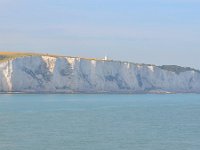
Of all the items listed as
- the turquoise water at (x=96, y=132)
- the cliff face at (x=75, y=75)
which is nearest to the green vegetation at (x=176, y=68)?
the cliff face at (x=75, y=75)

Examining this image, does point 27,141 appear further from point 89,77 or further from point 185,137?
point 89,77

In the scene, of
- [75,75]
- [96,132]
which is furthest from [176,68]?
[96,132]

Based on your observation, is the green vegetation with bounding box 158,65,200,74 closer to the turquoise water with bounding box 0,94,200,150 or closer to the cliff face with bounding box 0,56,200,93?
the cliff face with bounding box 0,56,200,93

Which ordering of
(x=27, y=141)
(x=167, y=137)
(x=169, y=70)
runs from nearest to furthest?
(x=27, y=141), (x=167, y=137), (x=169, y=70)

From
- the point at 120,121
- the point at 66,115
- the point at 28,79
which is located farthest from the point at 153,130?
the point at 28,79

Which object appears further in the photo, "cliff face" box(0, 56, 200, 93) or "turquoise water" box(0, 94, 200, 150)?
"cliff face" box(0, 56, 200, 93)

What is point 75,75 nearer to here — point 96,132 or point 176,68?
point 176,68

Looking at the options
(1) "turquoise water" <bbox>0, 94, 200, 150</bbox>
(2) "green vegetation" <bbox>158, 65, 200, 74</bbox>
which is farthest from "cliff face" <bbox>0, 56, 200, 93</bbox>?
(1) "turquoise water" <bbox>0, 94, 200, 150</bbox>

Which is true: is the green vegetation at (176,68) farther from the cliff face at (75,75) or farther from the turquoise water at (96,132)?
the turquoise water at (96,132)
